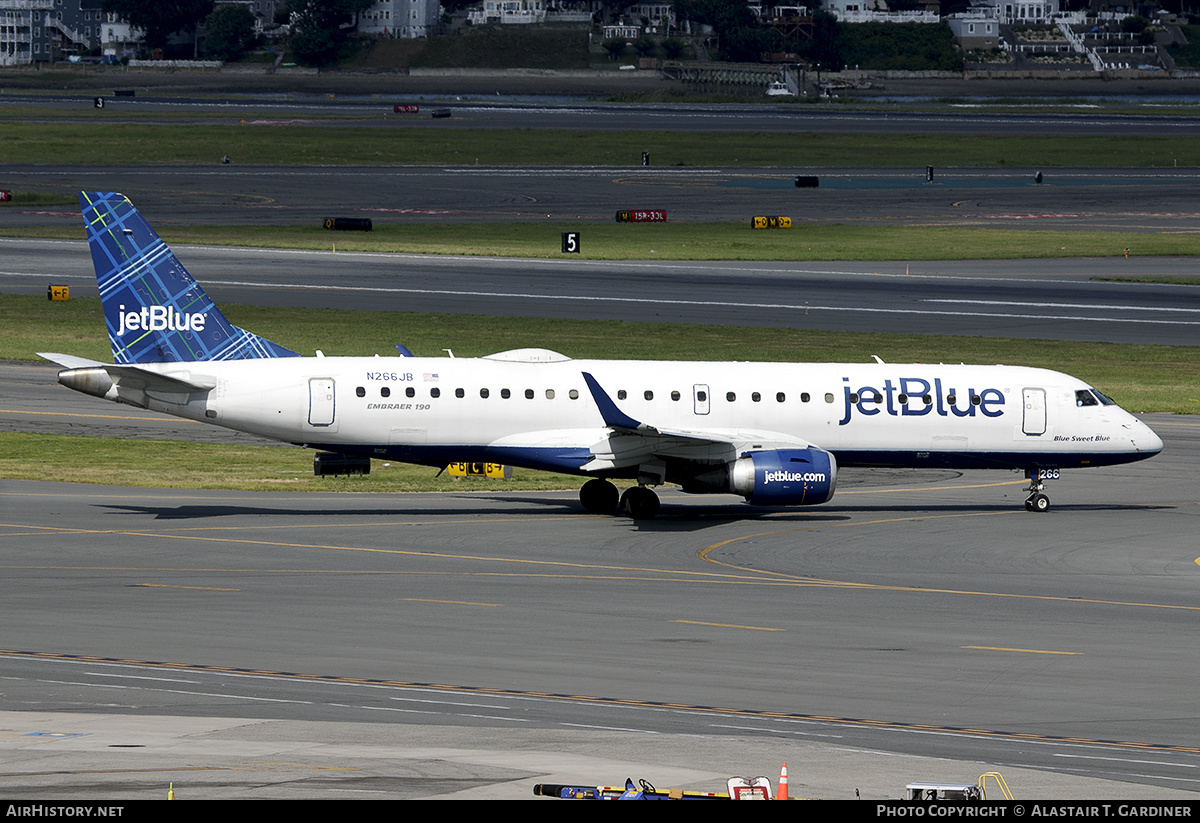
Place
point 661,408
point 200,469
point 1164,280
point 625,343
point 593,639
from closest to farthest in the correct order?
point 593,639 → point 661,408 → point 200,469 → point 625,343 → point 1164,280

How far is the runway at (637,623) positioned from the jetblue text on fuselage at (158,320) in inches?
193

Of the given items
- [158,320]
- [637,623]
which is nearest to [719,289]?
[158,320]

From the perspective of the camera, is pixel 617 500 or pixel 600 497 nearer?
pixel 600 497

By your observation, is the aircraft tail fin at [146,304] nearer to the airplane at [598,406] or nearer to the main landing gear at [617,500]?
the airplane at [598,406]

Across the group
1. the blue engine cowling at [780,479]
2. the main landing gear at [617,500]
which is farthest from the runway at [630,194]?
the blue engine cowling at [780,479]

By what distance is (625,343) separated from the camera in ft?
232

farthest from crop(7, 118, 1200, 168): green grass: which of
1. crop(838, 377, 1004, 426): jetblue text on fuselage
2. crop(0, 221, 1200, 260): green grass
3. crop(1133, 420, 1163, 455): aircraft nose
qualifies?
crop(838, 377, 1004, 426): jetblue text on fuselage

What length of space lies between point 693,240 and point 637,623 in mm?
81425

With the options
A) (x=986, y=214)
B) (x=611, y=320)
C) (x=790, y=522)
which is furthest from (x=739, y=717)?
(x=986, y=214)

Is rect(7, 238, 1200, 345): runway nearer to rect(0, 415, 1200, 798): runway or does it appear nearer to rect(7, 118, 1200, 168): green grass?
rect(0, 415, 1200, 798): runway

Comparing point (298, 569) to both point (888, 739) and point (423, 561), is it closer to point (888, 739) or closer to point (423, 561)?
point (423, 561)

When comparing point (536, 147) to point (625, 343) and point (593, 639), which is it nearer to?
point (625, 343)

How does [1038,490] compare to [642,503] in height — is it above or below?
above

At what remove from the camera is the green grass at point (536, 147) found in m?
159
